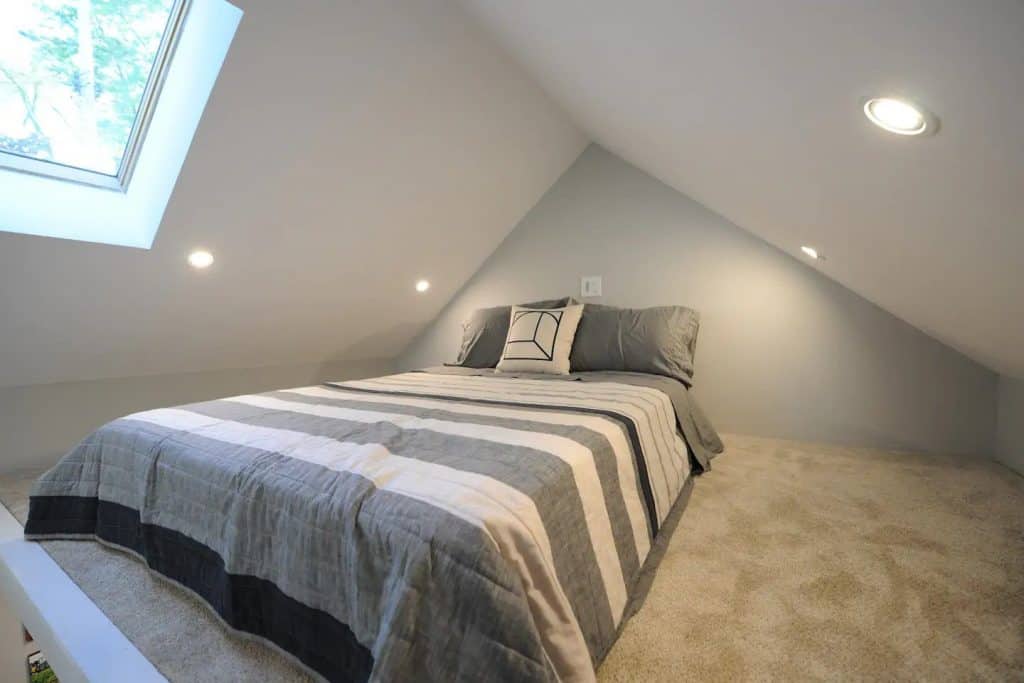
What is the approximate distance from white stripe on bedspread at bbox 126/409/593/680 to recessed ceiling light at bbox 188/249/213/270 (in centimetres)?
156

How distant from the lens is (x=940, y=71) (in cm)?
71

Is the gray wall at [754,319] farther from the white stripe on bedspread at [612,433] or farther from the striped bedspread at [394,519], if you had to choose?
the white stripe on bedspread at [612,433]

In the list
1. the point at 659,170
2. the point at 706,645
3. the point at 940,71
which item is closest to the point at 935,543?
the point at 706,645

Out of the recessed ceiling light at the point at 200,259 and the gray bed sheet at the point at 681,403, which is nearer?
the gray bed sheet at the point at 681,403

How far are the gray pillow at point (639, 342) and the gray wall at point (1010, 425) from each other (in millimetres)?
1318

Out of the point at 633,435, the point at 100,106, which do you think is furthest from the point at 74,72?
the point at 633,435

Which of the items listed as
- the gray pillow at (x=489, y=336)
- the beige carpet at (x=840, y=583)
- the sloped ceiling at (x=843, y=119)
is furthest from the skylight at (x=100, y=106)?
the beige carpet at (x=840, y=583)

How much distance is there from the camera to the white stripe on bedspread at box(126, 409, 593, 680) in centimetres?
76

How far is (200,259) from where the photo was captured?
214cm

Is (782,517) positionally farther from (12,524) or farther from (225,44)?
(12,524)

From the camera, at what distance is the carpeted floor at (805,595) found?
0.97 metres

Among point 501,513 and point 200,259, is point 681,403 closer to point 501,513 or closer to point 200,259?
point 501,513

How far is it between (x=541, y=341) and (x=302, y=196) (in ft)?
4.59

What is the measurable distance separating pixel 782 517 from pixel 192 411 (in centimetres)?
211
